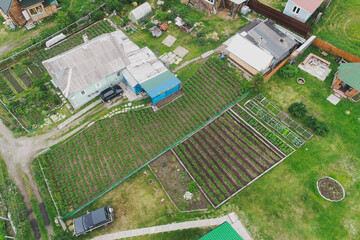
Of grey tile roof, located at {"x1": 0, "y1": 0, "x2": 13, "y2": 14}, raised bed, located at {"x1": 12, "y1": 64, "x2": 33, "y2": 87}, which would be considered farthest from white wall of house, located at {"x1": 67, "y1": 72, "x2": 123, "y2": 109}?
grey tile roof, located at {"x1": 0, "y1": 0, "x2": 13, "y2": 14}

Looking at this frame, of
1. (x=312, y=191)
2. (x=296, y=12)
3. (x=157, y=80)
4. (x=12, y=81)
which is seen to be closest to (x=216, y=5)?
(x=296, y=12)

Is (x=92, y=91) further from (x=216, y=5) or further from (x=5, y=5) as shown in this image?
(x=216, y=5)

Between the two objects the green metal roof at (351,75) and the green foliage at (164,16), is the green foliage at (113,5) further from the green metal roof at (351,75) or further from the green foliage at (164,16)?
the green metal roof at (351,75)

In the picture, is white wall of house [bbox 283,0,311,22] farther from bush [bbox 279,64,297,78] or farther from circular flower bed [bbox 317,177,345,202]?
circular flower bed [bbox 317,177,345,202]

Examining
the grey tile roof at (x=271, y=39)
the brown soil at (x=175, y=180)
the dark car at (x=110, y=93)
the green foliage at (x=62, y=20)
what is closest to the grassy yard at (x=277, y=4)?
the grey tile roof at (x=271, y=39)

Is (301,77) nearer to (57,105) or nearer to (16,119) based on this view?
(57,105)
